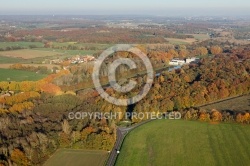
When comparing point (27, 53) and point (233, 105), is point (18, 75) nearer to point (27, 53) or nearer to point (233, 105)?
point (27, 53)

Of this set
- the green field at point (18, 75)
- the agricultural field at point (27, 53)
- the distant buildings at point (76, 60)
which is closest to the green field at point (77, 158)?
the green field at point (18, 75)

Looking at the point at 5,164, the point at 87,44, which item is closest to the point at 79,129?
the point at 5,164

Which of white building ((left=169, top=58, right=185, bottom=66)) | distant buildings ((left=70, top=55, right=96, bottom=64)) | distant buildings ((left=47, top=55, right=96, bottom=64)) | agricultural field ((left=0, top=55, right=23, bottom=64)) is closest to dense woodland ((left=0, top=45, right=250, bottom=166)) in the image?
distant buildings ((left=47, top=55, right=96, bottom=64))

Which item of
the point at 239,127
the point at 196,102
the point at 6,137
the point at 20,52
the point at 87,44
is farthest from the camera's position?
the point at 87,44

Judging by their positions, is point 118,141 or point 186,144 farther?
point 118,141

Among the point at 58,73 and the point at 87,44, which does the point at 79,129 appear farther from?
the point at 87,44

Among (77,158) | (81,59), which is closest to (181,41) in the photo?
(81,59)

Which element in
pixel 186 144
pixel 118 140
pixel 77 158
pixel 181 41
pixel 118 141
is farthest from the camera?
pixel 181 41
